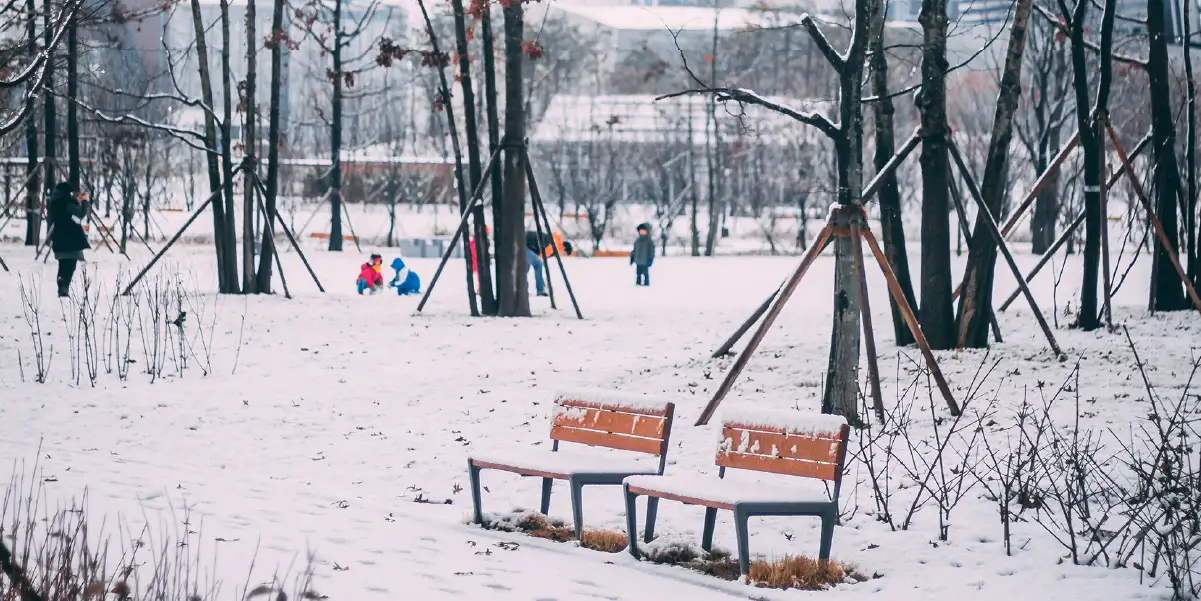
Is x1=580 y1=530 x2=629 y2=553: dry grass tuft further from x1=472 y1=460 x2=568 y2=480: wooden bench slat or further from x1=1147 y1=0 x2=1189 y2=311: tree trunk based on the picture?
x1=1147 y1=0 x2=1189 y2=311: tree trunk

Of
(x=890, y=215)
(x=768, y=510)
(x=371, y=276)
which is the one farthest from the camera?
(x=371, y=276)

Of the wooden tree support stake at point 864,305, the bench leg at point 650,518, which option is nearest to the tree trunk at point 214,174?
the wooden tree support stake at point 864,305

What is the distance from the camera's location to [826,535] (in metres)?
6.22

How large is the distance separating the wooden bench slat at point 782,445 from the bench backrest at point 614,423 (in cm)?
41

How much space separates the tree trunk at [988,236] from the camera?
11516 millimetres

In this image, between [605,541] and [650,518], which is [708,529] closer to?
[650,518]

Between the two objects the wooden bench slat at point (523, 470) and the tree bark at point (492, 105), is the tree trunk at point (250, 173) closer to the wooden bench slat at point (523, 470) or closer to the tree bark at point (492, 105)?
the tree bark at point (492, 105)

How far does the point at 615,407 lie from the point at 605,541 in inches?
31.5

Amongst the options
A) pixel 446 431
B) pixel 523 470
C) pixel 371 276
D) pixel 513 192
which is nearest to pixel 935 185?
pixel 446 431

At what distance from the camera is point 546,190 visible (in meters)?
55.2

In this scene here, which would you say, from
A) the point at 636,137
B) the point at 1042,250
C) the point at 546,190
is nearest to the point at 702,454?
the point at 1042,250

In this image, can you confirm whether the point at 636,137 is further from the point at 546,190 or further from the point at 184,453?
the point at 184,453

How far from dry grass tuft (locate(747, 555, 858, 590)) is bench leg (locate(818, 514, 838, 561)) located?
0.12 feet

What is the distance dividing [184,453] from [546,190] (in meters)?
46.4
